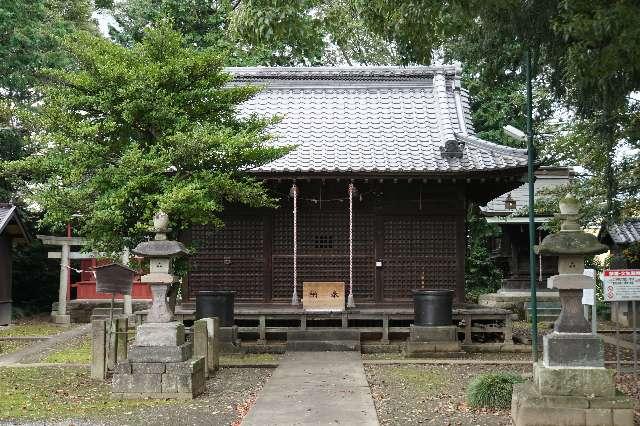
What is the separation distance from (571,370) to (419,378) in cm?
417

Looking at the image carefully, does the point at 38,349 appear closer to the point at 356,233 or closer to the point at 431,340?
the point at 356,233

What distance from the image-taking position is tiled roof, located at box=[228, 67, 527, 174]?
1622cm

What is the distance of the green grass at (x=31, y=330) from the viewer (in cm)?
1928

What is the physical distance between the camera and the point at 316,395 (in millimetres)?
9641

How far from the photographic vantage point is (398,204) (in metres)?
16.7

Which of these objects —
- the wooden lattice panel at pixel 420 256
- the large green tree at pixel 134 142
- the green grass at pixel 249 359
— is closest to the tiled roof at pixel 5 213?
the large green tree at pixel 134 142

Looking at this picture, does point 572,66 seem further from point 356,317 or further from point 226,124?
point 356,317

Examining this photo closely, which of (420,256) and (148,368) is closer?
(148,368)

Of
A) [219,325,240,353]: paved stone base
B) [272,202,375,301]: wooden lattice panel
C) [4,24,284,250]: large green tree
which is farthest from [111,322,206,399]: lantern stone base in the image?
[272,202,375,301]: wooden lattice panel

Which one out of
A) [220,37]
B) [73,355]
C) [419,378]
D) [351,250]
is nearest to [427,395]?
[419,378]

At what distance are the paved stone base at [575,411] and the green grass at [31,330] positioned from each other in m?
15.3

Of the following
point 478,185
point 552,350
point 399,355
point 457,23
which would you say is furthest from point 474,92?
point 552,350

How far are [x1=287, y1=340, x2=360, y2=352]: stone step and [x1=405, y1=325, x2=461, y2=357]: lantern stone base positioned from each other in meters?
1.23

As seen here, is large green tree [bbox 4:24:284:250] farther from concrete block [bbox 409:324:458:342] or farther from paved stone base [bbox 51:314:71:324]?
paved stone base [bbox 51:314:71:324]
